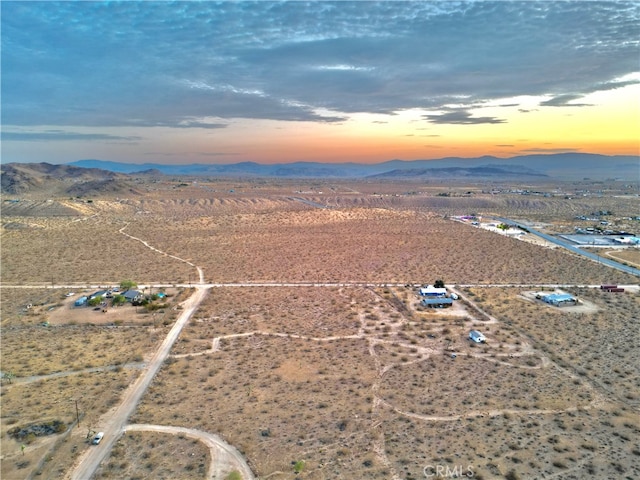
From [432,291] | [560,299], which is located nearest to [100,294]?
[432,291]

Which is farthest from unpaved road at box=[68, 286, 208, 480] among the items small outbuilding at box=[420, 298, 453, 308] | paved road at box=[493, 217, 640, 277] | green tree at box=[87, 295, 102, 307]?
paved road at box=[493, 217, 640, 277]

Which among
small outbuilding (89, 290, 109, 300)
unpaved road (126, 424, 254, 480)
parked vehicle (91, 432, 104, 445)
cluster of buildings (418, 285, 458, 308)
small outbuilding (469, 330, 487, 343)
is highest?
small outbuilding (89, 290, 109, 300)

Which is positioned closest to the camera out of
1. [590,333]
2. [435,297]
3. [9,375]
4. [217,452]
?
[217,452]

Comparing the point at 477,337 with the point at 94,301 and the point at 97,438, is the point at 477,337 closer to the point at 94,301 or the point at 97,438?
the point at 97,438

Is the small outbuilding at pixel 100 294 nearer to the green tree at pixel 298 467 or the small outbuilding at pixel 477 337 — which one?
the green tree at pixel 298 467

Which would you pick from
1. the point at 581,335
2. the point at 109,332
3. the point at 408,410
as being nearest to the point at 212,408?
the point at 408,410

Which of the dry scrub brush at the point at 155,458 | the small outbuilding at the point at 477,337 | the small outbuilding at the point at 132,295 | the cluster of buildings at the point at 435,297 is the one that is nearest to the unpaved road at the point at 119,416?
the dry scrub brush at the point at 155,458

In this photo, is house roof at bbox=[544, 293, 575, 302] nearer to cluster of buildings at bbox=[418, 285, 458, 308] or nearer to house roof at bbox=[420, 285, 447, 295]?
cluster of buildings at bbox=[418, 285, 458, 308]

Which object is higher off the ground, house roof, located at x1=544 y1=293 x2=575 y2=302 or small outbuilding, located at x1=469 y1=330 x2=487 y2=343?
house roof, located at x1=544 y1=293 x2=575 y2=302
